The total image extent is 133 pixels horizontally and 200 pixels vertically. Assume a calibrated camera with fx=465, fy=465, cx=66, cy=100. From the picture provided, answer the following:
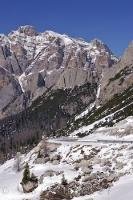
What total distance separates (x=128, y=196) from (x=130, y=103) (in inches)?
3859

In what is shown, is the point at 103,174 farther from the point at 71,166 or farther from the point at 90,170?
the point at 71,166

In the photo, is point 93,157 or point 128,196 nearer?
point 128,196

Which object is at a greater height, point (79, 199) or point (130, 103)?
point (130, 103)

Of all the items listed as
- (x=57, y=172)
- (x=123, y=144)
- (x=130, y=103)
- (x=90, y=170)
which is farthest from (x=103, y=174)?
(x=130, y=103)

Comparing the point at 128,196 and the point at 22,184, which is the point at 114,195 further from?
the point at 22,184

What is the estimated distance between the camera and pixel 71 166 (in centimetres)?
7556

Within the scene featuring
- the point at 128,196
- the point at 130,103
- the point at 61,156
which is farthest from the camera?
the point at 130,103

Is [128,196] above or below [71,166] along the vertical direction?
below

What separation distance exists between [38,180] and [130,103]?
8341 cm

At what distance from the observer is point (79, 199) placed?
58.2 metres

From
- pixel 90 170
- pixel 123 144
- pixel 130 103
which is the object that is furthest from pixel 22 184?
pixel 130 103

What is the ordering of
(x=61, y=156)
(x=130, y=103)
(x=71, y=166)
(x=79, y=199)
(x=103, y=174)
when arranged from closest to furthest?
(x=79, y=199), (x=103, y=174), (x=71, y=166), (x=61, y=156), (x=130, y=103)

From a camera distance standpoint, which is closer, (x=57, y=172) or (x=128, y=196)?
(x=128, y=196)

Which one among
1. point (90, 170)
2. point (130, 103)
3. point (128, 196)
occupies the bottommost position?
point (128, 196)
